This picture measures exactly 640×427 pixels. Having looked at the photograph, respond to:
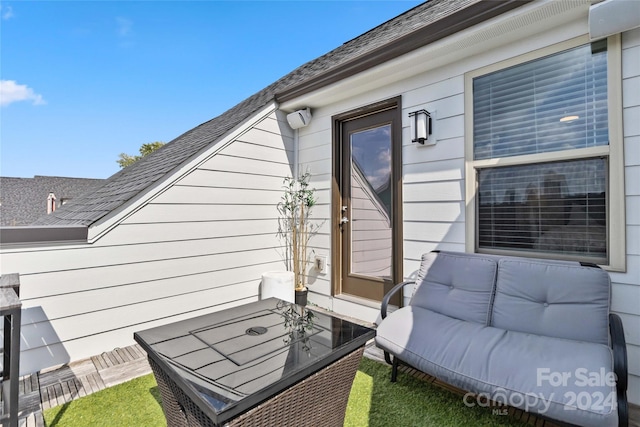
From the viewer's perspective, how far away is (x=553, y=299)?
1937 mm

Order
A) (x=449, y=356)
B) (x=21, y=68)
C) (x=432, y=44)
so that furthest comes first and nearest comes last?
(x=21, y=68)
(x=432, y=44)
(x=449, y=356)

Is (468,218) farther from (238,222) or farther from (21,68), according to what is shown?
(21,68)

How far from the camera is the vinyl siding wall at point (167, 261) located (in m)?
2.41

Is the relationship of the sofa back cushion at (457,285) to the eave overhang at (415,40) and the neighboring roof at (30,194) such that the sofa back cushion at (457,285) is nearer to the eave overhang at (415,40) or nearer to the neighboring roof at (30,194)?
the eave overhang at (415,40)

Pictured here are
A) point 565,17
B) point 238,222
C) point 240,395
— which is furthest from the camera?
point 238,222

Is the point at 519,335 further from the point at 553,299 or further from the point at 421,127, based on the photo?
the point at 421,127

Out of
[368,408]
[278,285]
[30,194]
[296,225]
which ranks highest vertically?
[30,194]

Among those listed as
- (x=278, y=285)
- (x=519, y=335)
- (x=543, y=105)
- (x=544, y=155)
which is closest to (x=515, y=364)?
(x=519, y=335)

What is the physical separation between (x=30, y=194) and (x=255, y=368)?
1242 cm

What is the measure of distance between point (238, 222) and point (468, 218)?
254 centimetres

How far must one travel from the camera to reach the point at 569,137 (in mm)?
2189

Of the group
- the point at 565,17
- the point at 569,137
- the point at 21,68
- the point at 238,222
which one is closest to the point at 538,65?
the point at 565,17

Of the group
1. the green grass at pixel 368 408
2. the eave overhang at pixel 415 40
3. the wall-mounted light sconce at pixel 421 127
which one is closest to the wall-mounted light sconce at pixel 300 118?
the eave overhang at pixel 415 40

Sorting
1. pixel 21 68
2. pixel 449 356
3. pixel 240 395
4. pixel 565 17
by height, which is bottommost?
pixel 449 356
